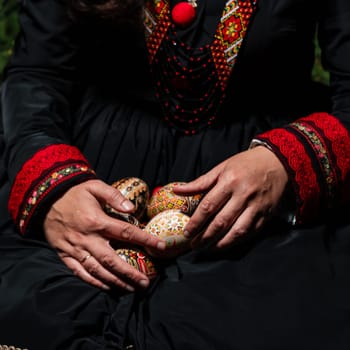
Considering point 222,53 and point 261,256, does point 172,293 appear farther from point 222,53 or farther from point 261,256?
point 222,53

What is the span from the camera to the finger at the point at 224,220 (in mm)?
1009

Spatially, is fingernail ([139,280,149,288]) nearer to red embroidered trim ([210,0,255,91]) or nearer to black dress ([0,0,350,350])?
black dress ([0,0,350,350])

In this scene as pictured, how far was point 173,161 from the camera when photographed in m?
1.29

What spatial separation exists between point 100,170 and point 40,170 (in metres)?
0.21

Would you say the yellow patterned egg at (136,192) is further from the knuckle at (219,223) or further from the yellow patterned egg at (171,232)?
the knuckle at (219,223)

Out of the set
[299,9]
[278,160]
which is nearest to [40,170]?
[278,160]

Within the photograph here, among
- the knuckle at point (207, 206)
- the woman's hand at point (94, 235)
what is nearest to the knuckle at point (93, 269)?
the woman's hand at point (94, 235)

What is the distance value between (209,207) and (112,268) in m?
0.20

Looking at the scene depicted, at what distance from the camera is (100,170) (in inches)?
50.9

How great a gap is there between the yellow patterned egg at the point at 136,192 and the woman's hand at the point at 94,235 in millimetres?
83

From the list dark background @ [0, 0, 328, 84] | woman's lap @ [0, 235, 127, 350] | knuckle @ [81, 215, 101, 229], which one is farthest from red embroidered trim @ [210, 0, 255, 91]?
dark background @ [0, 0, 328, 84]

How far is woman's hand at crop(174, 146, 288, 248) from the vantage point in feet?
3.31

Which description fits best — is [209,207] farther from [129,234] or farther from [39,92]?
[39,92]

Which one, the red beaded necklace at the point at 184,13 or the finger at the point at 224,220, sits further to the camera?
the red beaded necklace at the point at 184,13
